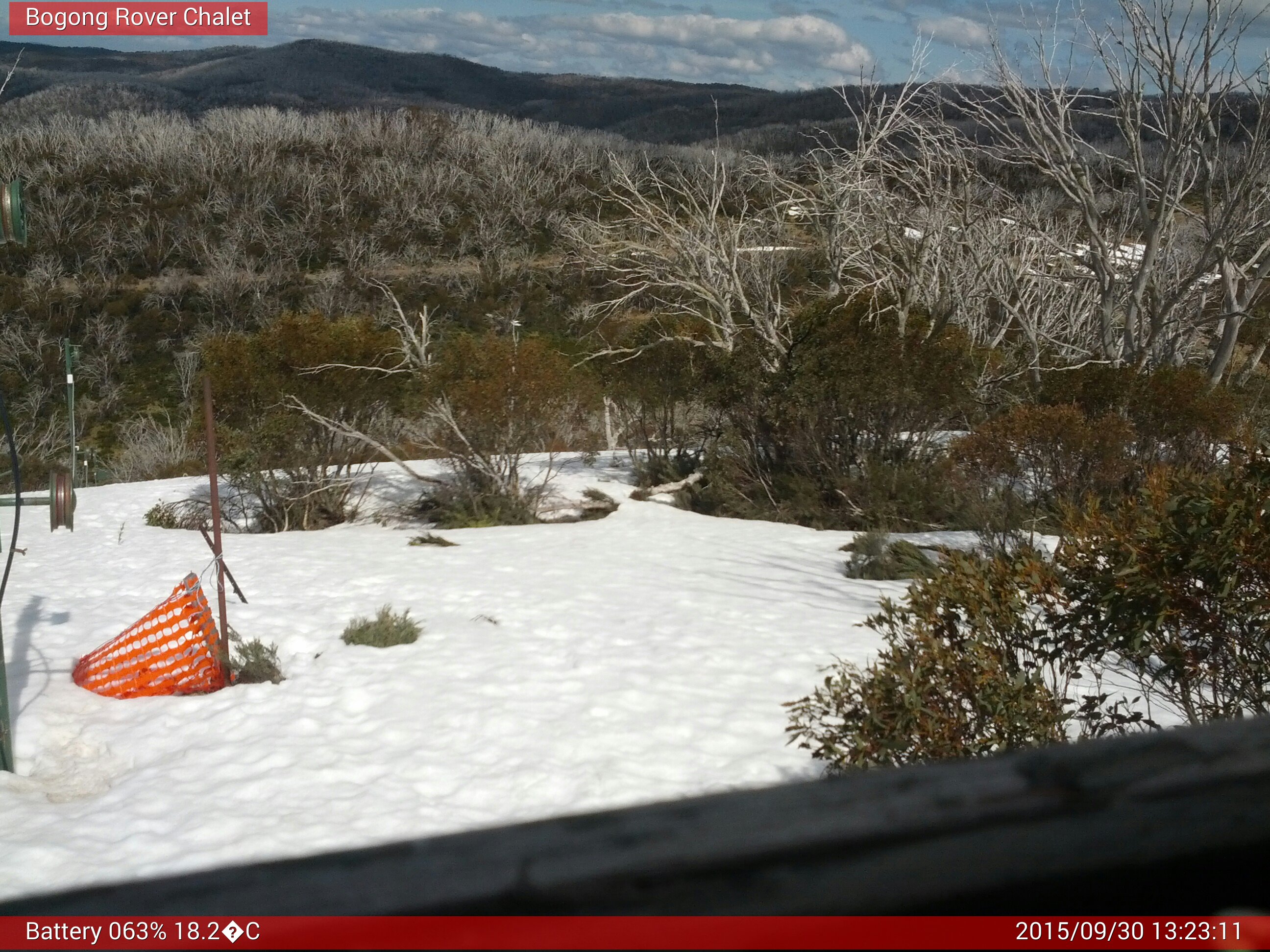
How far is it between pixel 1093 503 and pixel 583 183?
4400cm

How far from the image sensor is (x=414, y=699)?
219 inches

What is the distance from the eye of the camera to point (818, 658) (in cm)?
620

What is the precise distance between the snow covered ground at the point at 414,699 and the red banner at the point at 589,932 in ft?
8.03

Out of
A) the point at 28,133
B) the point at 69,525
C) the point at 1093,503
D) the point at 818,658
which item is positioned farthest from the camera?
the point at 28,133

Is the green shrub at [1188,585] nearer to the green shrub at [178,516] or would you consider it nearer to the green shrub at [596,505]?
the green shrub at [596,505]

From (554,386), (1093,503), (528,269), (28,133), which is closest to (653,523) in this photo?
(554,386)

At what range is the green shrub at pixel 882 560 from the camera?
816cm

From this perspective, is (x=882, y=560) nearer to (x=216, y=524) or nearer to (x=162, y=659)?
(x=216, y=524)

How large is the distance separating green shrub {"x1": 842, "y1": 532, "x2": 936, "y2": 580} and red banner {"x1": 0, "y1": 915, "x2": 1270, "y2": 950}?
7454 mm

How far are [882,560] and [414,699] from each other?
13.5ft

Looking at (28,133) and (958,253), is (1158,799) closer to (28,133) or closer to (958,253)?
(958,253)

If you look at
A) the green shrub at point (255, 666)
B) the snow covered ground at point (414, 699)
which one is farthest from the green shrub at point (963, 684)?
the green shrub at point (255, 666)

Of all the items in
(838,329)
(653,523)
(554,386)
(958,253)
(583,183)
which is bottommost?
(653,523)

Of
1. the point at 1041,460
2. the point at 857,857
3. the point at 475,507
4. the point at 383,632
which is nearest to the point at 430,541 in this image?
the point at 475,507
